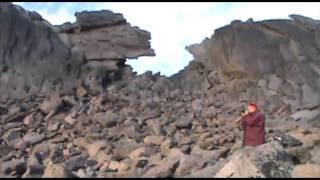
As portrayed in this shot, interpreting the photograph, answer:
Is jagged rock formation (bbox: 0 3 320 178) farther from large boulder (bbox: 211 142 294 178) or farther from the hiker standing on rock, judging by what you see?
large boulder (bbox: 211 142 294 178)

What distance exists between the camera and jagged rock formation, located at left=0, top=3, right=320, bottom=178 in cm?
2025

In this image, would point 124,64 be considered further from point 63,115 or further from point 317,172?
point 317,172

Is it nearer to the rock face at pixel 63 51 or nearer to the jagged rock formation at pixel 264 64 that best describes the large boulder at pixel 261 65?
the jagged rock formation at pixel 264 64

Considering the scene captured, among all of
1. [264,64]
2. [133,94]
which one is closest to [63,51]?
[133,94]

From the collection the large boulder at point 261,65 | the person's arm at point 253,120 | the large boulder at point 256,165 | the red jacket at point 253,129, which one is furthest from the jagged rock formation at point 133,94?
the large boulder at point 256,165

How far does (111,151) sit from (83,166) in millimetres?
2823

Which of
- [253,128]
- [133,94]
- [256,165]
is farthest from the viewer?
[133,94]

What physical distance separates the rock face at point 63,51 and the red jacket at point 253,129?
13.8m

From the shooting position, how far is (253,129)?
54.7 ft

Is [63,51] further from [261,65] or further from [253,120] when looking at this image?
[253,120]

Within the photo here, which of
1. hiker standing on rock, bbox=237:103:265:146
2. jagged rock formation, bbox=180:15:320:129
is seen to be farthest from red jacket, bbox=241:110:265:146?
jagged rock formation, bbox=180:15:320:129

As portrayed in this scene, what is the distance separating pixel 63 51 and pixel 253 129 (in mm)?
16975

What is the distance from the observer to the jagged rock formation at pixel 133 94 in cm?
2025

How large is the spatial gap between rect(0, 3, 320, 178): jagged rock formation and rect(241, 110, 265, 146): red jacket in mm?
872
